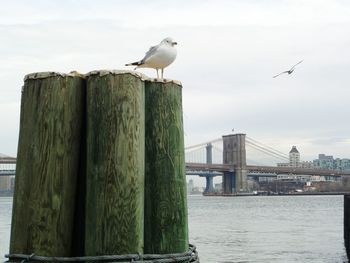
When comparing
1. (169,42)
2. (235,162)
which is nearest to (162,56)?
(169,42)

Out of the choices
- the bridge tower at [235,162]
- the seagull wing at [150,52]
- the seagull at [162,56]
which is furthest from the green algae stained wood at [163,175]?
the bridge tower at [235,162]

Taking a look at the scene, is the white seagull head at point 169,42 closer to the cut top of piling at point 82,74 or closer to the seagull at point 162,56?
the seagull at point 162,56

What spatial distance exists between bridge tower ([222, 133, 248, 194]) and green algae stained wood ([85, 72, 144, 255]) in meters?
95.7

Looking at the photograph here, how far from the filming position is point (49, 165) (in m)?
3.12

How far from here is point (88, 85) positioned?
3.14m

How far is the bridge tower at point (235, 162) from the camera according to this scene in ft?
328

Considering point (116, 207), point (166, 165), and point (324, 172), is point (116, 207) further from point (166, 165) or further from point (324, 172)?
point (324, 172)

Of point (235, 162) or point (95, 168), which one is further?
point (235, 162)

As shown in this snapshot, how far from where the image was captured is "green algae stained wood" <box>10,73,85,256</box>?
3096mm

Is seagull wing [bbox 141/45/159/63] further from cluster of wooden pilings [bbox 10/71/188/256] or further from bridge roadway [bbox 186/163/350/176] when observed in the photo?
bridge roadway [bbox 186/163/350/176]

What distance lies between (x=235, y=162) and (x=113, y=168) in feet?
327

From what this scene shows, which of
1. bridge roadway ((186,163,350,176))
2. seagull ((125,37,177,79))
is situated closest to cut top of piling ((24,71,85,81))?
seagull ((125,37,177,79))

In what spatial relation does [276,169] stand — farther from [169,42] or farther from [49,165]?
[49,165]

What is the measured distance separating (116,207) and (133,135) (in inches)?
15.3
